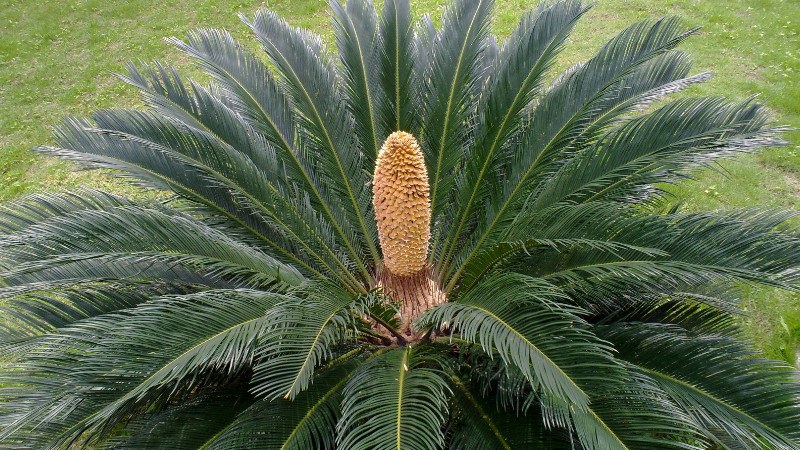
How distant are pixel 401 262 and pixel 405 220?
27cm

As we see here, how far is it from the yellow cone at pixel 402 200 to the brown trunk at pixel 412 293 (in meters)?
0.10

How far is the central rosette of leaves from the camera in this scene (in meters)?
2.70

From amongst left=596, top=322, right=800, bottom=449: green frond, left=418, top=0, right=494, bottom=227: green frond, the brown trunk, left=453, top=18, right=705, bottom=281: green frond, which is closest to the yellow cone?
the brown trunk

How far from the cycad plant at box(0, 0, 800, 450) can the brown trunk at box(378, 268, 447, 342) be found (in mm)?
14

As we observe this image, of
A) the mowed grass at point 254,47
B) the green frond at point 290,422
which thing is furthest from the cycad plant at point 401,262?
the mowed grass at point 254,47

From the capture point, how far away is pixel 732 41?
22.4 feet

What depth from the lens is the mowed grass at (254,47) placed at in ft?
16.1

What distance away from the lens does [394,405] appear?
6.57 ft

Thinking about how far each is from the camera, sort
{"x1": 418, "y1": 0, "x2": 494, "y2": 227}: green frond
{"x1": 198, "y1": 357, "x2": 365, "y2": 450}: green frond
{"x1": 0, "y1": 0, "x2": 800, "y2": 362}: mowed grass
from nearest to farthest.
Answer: {"x1": 198, "y1": 357, "x2": 365, "y2": 450}: green frond
{"x1": 418, "y1": 0, "x2": 494, "y2": 227}: green frond
{"x1": 0, "y1": 0, "x2": 800, "y2": 362}: mowed grass

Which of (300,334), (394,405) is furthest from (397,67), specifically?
(394,405)

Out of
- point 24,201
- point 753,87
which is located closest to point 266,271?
point 24,201

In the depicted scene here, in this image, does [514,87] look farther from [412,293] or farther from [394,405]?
[394,405]

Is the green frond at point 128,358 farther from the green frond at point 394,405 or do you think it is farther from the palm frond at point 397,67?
the palm frond at point 397,67

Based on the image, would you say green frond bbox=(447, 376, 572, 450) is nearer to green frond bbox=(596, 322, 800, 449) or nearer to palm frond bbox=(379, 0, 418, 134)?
green frond bbox=(596, 322, 800, 449)
